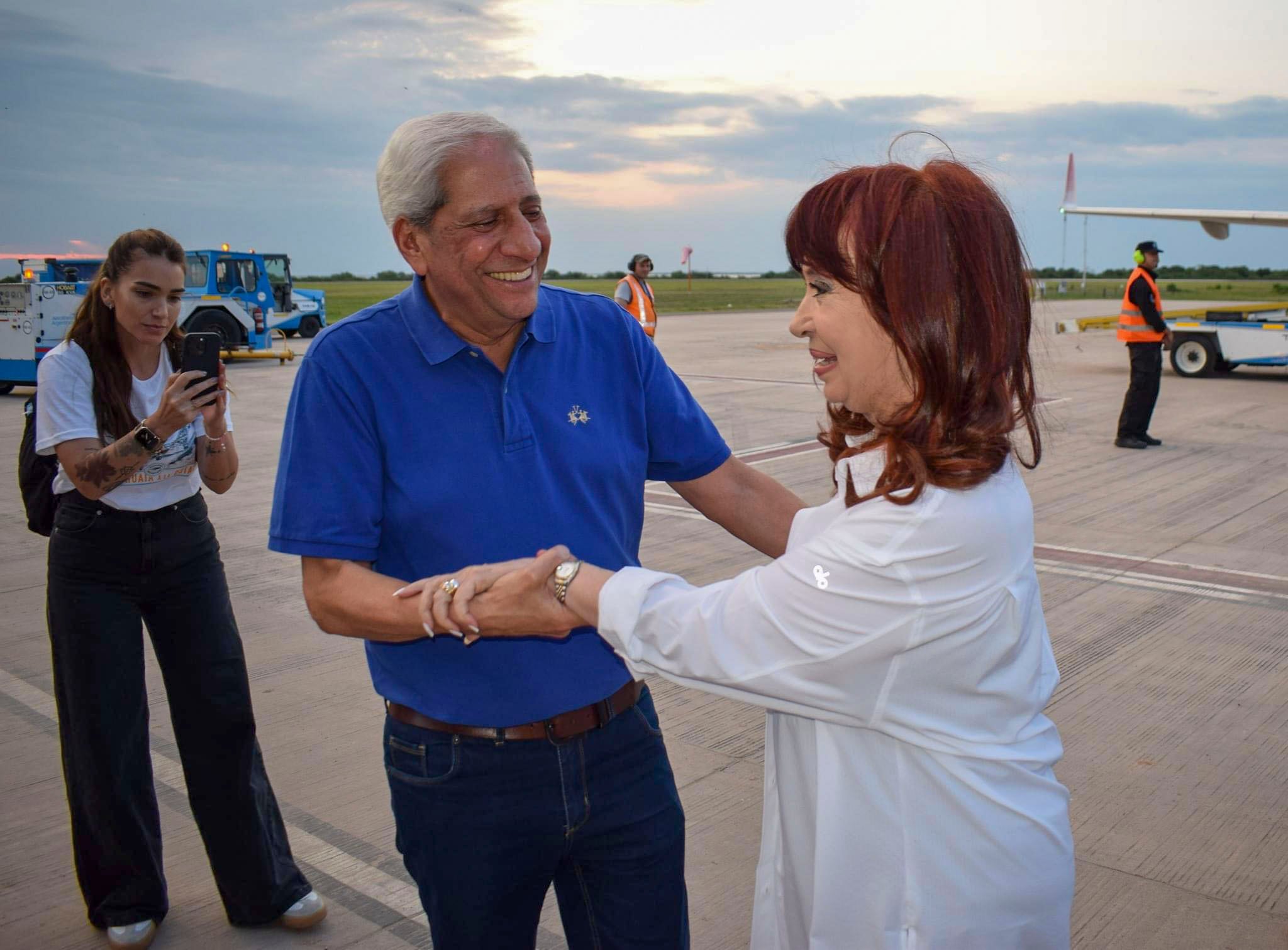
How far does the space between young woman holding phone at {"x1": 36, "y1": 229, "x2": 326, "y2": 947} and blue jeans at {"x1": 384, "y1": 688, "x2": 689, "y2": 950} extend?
56.4 inches

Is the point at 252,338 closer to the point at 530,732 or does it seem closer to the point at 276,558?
the point at 276,558

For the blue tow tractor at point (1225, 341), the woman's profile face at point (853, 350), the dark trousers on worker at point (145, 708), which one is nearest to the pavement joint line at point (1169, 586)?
the dark trousers on worker at point (145, 708)

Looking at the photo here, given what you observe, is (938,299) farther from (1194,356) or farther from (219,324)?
(219,324)

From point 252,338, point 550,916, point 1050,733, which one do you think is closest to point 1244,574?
point 550,916

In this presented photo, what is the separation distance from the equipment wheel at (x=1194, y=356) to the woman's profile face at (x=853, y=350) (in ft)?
62.4

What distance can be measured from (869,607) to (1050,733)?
1.64ft

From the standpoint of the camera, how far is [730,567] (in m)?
7.34

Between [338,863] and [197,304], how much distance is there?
21.1 metres

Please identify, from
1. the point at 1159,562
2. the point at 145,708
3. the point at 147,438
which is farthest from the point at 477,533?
the point at 1159,562

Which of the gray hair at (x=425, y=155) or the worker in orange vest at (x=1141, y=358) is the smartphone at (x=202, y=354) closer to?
the gray hair at (x=425, y=155)

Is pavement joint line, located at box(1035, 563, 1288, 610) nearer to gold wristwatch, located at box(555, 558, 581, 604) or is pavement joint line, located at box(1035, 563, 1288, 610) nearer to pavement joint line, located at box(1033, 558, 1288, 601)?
pavement joint line, located at box(1033, 558, 1288, 601)

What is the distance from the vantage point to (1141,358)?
37.8ft

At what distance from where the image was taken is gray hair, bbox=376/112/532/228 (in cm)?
202

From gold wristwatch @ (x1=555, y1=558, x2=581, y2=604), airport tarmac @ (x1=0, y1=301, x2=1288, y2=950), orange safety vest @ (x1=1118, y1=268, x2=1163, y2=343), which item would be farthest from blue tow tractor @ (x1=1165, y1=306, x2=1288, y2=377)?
gold wristwatch @ (x1=555, y1=558, x2=581, y2=604)
